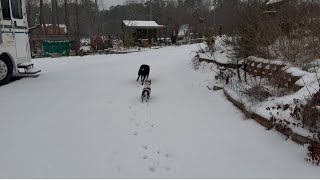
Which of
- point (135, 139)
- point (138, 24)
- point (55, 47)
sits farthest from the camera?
point (138, 24)

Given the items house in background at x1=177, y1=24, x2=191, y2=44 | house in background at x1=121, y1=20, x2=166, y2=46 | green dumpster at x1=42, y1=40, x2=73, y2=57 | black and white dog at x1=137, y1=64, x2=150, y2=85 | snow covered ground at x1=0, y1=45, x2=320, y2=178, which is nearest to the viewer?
snow covered ground at x1=0, y1=45, x2=320, y2=178

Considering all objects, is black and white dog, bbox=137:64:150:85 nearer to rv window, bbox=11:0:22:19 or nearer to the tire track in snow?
the tire track in snow

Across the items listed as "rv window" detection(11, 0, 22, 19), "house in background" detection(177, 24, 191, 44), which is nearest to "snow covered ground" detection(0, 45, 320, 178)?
"rv window" detection(11, 0, 22, 19)

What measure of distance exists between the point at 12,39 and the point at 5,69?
3.28ft

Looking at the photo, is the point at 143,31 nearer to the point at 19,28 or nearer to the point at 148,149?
the point at 19,28

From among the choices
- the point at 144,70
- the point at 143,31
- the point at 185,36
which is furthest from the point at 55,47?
the point at 185,36

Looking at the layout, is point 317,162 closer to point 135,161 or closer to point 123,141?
point 135,161

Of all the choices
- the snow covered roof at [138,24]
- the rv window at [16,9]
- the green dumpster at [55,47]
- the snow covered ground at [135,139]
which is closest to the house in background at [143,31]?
the snow covered roof at [138,24]

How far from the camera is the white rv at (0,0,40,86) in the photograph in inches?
419

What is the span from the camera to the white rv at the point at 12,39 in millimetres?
10648

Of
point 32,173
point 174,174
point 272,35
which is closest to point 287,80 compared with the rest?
point 272,35

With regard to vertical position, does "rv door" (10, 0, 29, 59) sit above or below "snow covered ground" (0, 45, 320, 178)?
above

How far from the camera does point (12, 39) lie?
11.1m

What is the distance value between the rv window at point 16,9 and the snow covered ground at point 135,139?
3073 mm
